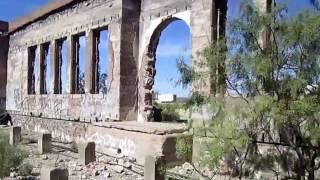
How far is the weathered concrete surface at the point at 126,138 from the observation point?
9.65 metres

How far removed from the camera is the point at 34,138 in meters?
16.3

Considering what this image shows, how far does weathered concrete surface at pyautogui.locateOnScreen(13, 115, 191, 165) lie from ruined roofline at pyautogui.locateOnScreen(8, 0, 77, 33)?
5.03 metres

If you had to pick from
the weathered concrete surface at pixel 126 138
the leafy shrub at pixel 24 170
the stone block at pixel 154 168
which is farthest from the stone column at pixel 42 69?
the stone block at pixel 154 168

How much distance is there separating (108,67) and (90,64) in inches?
55.4

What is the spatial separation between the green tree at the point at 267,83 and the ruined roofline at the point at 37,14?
11037mm

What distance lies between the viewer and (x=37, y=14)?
18.9 m

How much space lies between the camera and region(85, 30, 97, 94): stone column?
14445mm

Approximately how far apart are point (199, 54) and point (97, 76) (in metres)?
8.76

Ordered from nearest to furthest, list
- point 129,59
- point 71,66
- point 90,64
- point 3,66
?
point 129,59
point 90,64
point 71,66
point 3,66

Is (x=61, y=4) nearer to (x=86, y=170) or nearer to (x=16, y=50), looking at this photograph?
(x=16, y=50)

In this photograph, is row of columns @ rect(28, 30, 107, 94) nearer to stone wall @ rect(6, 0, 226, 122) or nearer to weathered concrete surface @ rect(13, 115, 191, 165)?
stone wall @ rect(6, 0, 226, 122)

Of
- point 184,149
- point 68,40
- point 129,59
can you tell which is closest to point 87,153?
point 129,59

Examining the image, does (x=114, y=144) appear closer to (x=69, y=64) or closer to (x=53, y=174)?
(x=53, y=174)

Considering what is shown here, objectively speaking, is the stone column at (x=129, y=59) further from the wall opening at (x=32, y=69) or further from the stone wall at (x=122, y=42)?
the wall opening at (x=32, y=69)
